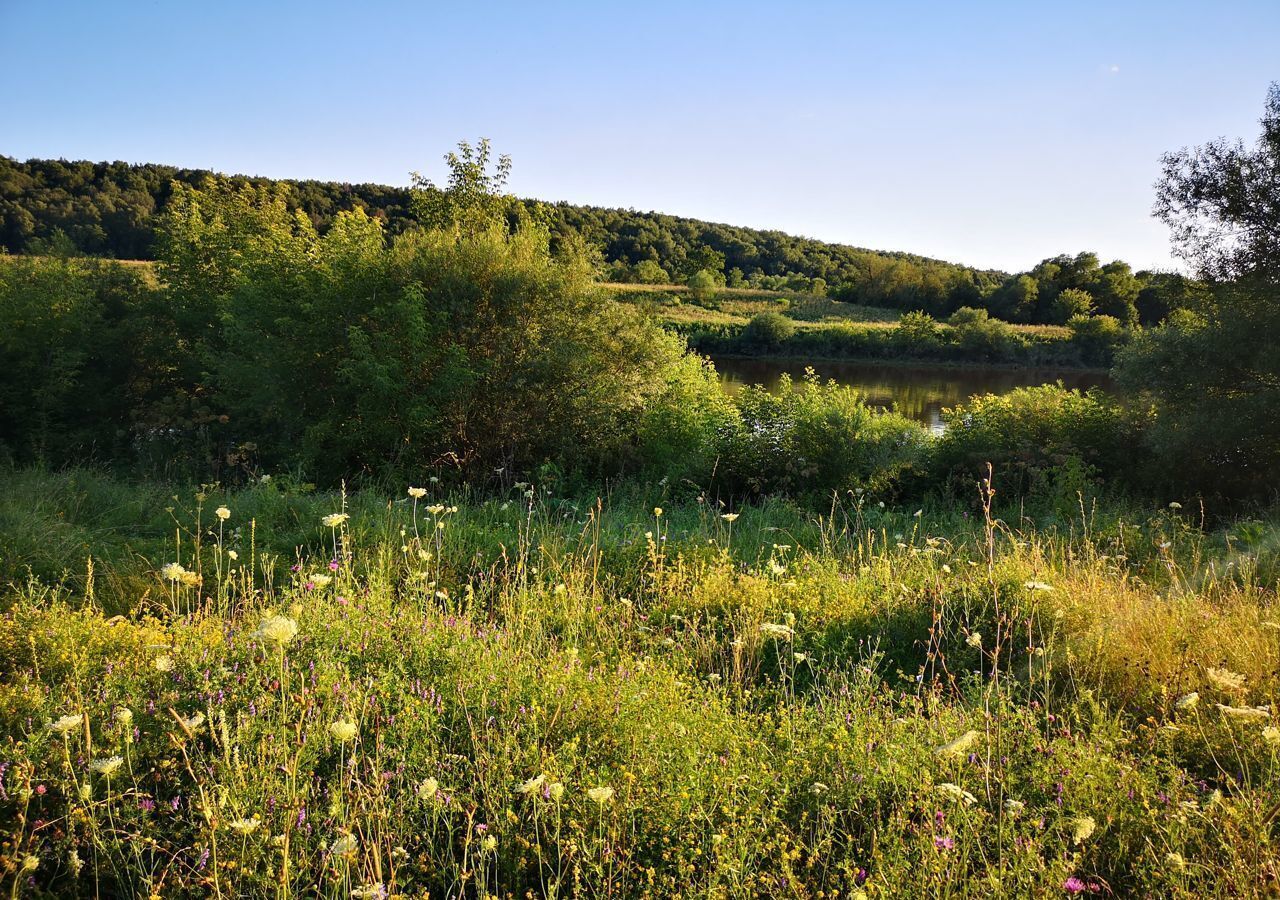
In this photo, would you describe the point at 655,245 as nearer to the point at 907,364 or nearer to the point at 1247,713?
the point at 907,364

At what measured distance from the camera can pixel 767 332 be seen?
171 feet

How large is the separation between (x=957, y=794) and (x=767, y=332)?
5143 cm

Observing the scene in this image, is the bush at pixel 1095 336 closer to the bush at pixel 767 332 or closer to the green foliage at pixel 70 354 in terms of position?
the bush at pixel 767 332

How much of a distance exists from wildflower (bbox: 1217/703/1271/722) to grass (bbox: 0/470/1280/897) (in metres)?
0.05

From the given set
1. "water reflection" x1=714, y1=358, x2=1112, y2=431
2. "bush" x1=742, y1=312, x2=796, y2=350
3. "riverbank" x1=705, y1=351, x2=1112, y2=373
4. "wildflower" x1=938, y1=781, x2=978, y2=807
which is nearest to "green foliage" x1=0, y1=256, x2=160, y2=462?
"wildflower" x1=938, y1=781, x2=978, y2=807

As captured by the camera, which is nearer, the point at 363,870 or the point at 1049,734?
the point at 363,870

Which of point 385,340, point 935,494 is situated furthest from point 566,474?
point 935,494

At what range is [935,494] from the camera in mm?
12547

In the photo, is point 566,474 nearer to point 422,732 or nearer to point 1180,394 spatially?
A: point 422,732

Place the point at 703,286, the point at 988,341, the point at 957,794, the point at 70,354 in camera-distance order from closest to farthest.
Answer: the point at 957,794, the point at 70,354, the point at 988,341, the point at 703,286

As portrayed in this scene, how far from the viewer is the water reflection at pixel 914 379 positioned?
1189 inches

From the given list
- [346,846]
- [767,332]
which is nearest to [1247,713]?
[346,846]

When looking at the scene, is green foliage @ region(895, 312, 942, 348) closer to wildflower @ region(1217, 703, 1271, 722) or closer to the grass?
the grass

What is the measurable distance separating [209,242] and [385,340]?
278 inches
